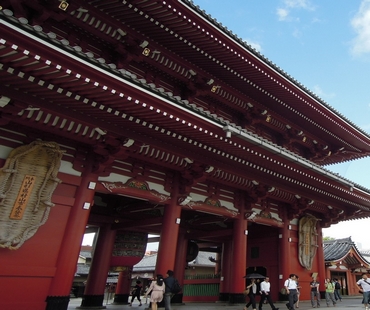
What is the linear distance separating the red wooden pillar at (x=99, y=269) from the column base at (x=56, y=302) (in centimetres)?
491

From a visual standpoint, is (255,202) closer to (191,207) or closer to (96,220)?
(191,207)

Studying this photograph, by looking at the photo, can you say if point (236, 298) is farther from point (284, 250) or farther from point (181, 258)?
point (181, 258)

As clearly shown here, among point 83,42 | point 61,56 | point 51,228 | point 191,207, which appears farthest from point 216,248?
point 61,56

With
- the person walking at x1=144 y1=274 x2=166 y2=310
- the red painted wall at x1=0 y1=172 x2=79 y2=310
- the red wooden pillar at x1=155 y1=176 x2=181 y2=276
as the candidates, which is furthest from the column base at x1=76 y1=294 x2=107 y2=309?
the red painted wall at x1=0 y1=172 x2=79 y2=310

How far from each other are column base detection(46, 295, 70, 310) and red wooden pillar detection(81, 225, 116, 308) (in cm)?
491

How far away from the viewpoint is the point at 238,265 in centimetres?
1181

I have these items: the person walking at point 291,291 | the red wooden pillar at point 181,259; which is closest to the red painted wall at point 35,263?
the red wooden pillar at point 181,259

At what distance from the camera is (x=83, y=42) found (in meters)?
9.74

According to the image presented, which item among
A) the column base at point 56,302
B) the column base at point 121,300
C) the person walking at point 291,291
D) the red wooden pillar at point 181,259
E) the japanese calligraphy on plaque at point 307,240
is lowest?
the column base at point 121,300

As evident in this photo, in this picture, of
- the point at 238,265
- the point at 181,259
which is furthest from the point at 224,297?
the point at 238,265

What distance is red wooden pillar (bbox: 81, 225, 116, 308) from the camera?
1228cm

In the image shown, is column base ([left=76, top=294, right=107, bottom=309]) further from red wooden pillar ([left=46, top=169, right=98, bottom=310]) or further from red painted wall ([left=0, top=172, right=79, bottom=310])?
red painted wall ([left=0, top=172, right=79, bottom=310])

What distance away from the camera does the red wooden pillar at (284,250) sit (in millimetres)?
13805

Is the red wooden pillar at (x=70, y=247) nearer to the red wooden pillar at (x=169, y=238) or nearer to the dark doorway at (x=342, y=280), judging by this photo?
the red wooden pillar at (x=169, y=238)
